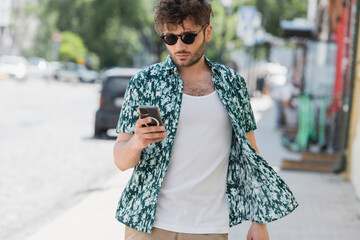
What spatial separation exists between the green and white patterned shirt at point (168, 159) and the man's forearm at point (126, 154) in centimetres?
6

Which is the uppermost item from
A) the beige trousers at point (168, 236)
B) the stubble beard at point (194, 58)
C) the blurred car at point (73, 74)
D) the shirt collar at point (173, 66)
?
the stubble beard at point (194, 58)

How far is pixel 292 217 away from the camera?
6789 mm

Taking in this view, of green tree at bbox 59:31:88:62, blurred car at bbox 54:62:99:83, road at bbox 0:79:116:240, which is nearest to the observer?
road at bbox 0:79:116:240

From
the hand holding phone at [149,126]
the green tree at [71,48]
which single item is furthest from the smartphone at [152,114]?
the green tree at [71,48]

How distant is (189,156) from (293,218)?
4.29m

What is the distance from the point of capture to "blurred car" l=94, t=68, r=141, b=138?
1424 cm

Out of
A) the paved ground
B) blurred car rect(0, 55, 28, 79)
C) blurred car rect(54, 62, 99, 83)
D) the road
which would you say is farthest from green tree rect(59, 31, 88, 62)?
the paved ground

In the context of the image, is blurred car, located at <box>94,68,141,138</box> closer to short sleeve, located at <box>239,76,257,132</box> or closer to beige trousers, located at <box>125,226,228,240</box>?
short sleeve, located at <box>239,76,257,132</box>

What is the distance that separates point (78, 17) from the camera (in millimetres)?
54375

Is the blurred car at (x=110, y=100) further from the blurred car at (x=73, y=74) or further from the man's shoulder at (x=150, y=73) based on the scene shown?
the blurred car at (x=73, y=74)

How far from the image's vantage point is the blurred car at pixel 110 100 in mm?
14242

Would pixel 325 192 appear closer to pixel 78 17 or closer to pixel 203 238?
pixel 203 238

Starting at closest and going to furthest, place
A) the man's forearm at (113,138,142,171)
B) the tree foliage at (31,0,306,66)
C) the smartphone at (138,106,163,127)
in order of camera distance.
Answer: the smartphone at (138,106,163,127) → the man's forearm at (113,138,142,171) → the tree foliage at (31,0,306,66)

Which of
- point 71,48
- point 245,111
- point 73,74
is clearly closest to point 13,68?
point 73,74
